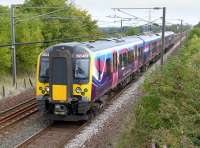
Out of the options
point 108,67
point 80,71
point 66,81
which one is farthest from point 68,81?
point 108,67

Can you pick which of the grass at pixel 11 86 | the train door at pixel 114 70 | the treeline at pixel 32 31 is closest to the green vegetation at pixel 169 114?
the train door at pixel 114 70

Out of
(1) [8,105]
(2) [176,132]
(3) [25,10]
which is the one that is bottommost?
(1) [8,105]

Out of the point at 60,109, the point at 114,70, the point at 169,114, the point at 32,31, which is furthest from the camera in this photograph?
the point at 32,31

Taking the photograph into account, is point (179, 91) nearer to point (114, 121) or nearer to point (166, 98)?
point (166, 98)

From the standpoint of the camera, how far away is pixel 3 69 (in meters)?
31.0

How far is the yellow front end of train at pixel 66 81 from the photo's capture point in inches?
639

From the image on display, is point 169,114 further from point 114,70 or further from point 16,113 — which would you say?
point 16,113

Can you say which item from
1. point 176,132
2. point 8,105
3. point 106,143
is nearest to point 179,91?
point 106,143

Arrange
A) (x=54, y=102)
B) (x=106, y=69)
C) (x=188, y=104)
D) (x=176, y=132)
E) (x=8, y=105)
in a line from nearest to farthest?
(x=176, y=132) → (x=188, y=104) → (x=54, y=102) → (x=106, y=69) → (x=8, y=105)

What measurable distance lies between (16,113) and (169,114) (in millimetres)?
9393

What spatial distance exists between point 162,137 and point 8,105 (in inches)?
524

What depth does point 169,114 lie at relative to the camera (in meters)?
11.6

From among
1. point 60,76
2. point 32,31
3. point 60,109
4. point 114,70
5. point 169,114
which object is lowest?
point 60,109

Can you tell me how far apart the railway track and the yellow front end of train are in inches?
76.9
